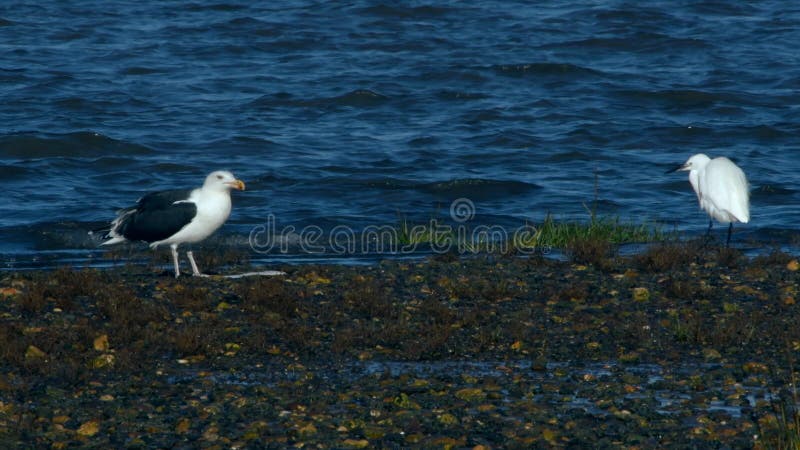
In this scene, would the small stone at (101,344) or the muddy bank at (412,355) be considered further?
the small stone at (101,344)

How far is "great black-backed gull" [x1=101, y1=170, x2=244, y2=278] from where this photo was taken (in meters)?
14.3

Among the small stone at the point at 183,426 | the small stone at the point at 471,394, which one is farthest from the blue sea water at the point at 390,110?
the small stone at the point at 471,394

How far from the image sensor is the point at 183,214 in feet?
46.8

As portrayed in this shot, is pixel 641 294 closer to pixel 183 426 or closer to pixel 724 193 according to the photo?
pixel 724 193

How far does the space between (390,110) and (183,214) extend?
17005 mm

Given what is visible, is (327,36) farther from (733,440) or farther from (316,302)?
(733,440)

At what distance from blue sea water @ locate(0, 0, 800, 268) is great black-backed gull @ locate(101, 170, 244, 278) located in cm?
345

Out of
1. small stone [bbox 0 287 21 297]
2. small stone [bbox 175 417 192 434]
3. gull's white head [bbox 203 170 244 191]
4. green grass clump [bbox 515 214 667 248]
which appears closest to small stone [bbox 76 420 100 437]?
small stone [bbox 175 417 192 434]

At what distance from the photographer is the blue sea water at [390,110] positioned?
22406mm

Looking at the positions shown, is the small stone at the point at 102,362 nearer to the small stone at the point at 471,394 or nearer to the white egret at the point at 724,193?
the small stone at the point at 471,394

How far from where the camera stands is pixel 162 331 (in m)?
11.7

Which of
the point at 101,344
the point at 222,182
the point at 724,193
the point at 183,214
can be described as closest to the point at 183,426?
the point at 101,344

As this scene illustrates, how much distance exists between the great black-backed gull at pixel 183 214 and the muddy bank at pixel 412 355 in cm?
51

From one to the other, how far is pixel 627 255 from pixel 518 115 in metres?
14.4
